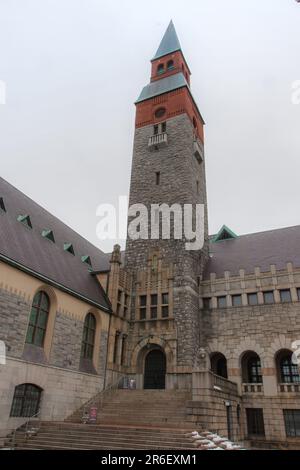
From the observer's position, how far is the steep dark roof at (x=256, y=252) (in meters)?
28.2

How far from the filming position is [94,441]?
49.2ft

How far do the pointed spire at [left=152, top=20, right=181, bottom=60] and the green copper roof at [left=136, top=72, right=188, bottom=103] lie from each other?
5.46 m

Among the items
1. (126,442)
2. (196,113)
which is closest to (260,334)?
(126,442)

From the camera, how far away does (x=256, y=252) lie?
30609mm

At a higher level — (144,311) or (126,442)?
(144,311)

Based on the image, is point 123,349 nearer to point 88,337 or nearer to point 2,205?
point 88,337

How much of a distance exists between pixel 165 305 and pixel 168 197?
9851 millimetres

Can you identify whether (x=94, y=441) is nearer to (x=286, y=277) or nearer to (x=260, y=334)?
(x=260, y=334)

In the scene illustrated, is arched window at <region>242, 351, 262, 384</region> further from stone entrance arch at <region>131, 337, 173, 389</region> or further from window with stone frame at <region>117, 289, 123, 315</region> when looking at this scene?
window with stone frame at <region>117, 289, 123, 315</region>

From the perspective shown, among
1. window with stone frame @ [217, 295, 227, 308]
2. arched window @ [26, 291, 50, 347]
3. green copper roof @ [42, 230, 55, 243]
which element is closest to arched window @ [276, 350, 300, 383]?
window with stone frame @ [217, 295, 227, 308]

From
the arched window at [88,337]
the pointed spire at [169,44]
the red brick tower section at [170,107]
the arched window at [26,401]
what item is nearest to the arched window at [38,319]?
the arched window at [26,401]

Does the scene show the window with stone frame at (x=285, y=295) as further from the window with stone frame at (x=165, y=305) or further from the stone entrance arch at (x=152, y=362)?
the stone entrance arch at (x=152, y=362)

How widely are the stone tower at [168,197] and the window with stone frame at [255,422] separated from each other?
16.1 feet
